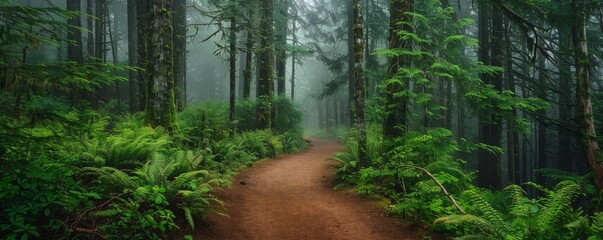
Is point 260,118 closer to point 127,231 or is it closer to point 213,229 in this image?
point 213,229

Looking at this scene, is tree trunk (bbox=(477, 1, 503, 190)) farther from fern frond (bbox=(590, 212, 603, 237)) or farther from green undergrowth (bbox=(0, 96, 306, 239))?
green undergrowth (bbox=(0, 96, 306, 239))

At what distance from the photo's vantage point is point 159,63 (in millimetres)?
10047

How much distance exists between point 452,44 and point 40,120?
11.4m

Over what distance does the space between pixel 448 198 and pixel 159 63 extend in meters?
8.51

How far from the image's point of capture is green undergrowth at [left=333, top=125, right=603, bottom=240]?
477 centimetres

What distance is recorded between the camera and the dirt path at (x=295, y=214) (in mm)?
6160

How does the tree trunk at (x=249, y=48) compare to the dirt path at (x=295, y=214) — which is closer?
the dirt path at (x=295, y=214)

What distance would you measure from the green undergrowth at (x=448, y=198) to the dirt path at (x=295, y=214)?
1.71ft

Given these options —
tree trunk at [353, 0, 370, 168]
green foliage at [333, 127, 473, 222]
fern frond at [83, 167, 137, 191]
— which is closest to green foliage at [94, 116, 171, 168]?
fern frond at [83, 167, 137, 191]

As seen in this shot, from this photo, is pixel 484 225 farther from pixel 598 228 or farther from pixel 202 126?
pixel 202 126

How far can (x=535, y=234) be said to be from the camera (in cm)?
475

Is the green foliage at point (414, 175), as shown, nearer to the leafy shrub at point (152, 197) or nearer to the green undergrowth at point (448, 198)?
the green undergrowth at point (448, 198)

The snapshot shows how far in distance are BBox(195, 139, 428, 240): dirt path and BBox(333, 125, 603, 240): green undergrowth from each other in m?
0.52

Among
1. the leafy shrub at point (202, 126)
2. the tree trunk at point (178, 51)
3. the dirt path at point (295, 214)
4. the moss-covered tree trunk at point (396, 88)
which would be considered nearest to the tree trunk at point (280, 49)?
the tree trunk at point (178, 51)
